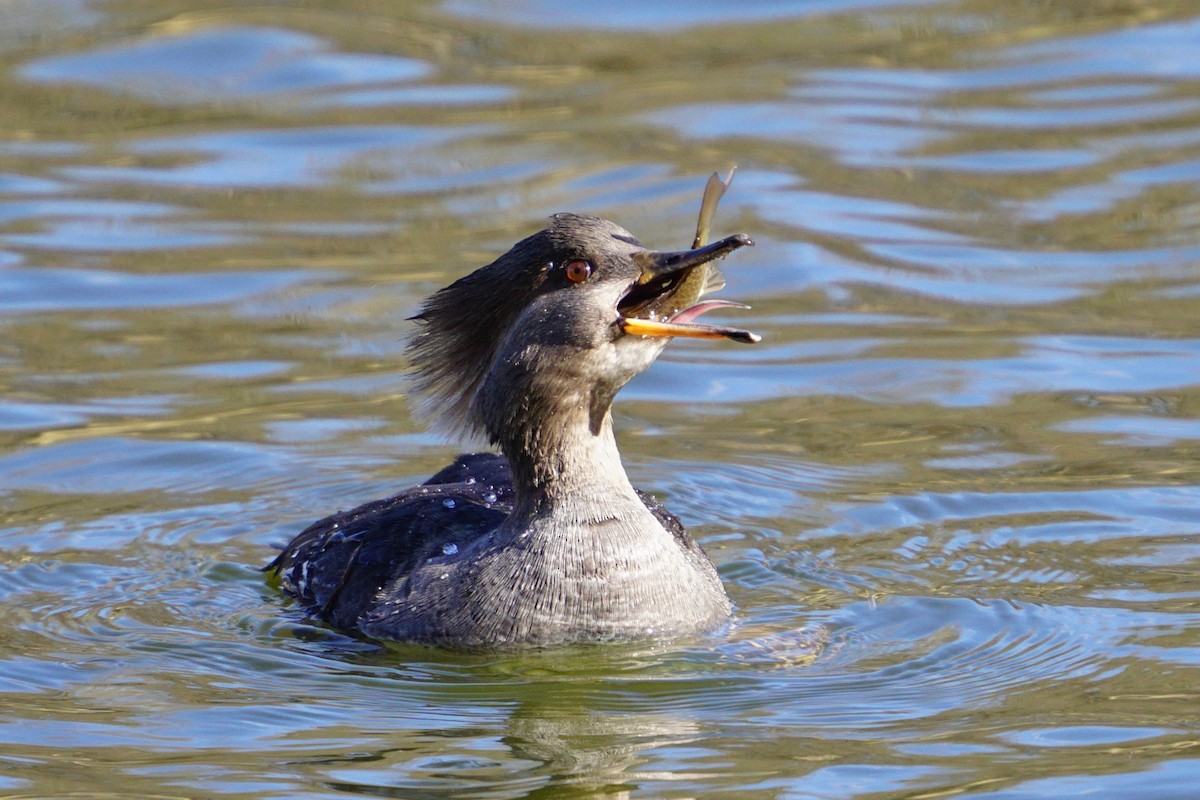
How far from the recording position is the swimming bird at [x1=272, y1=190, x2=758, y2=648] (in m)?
6.72

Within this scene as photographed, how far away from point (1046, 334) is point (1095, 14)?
19.9 feet

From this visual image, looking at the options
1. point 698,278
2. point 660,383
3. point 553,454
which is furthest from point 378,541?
point 660,383

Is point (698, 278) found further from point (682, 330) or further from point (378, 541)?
point (378, 541)

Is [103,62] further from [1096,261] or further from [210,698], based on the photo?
[210,698]

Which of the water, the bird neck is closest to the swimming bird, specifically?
the bird neck

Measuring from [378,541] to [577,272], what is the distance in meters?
1.42

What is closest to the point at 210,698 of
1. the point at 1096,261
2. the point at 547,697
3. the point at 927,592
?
the point at 547,697

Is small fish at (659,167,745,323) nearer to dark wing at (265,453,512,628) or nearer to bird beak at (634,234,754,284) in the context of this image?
bird beak at (634,234,754,284)

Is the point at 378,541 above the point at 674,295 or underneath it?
underneath

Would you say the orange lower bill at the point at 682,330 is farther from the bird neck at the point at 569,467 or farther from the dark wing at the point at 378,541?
the dark wing at the point at 378,541

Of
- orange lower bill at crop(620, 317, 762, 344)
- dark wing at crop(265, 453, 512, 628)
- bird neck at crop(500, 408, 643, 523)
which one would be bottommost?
dark wing at crop(265, 453, 512, 628)

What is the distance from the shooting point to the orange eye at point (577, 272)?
264 inches

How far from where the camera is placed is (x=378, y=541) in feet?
24.4

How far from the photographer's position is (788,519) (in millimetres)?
8539
